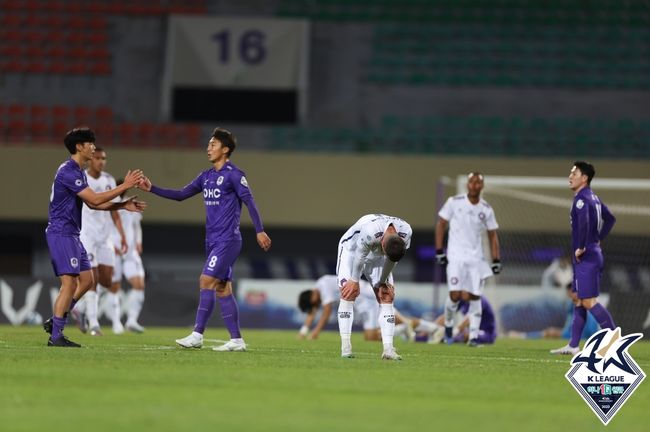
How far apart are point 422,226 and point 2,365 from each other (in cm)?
1964

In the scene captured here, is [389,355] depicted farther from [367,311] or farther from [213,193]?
[367,311]

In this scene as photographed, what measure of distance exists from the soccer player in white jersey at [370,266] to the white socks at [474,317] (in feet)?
15.4

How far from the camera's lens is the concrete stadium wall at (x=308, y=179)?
28172 mm

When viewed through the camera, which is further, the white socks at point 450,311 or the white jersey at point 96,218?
the white socks at point 450,311

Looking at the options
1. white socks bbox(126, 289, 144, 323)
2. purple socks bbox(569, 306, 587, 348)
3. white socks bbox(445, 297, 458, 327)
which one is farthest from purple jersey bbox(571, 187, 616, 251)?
white socks bbox(126, 289, 144, 323)

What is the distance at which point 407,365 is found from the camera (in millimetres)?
11211

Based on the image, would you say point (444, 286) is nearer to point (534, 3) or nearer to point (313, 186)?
point (313, 186)

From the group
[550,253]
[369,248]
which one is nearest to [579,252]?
[369,248]

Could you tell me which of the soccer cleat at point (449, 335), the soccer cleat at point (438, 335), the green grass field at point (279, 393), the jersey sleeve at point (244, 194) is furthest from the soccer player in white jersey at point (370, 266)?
the soccer cleat at point (438, 335)

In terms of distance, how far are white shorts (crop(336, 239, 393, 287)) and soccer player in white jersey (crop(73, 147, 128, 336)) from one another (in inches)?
212

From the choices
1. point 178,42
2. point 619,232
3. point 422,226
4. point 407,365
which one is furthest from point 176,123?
point 407,365

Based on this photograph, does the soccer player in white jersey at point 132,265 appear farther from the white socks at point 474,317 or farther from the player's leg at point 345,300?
the player's leg at point 345,300

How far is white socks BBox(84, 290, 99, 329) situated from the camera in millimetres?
16422

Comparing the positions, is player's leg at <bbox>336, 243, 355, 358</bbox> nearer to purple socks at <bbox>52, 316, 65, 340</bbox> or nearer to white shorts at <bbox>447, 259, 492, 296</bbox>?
purple socks at <bbox>52, 316, 65, 340</bbox>
